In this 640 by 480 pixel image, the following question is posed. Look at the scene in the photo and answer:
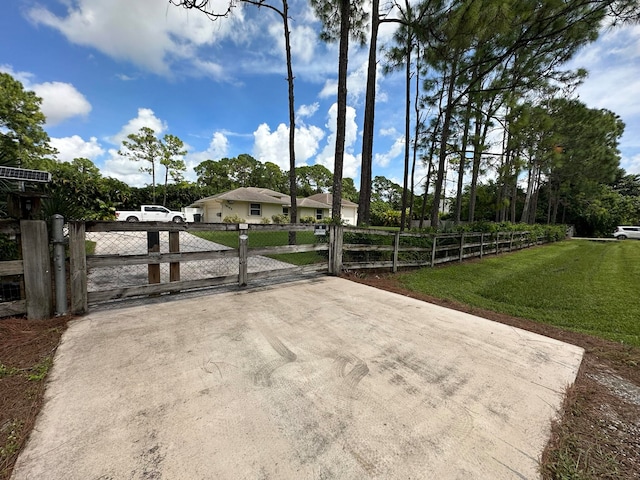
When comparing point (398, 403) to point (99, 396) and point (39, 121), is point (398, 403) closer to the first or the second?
point (99, 396)

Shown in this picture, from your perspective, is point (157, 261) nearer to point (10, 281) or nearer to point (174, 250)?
point (174, 250)

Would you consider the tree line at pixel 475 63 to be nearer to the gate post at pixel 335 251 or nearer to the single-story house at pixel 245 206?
the gate post at pixel 335 251

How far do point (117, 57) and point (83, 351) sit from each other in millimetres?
11634

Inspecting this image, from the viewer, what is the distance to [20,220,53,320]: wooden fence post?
2.71 meters

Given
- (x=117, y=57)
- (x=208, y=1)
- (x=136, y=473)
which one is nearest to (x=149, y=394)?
(x=136, y=473)

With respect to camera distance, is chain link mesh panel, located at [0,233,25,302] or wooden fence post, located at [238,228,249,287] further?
wooden fence post, located at [238,228,249,287]

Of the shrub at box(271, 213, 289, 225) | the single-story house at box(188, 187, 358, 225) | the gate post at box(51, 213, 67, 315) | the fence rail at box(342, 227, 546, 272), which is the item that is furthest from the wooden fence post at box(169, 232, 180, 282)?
the shrub at box(271, 213, 289, 225)

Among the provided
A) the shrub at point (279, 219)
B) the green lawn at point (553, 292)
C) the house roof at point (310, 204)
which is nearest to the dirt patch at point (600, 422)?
the green lawn at point (553, 292)

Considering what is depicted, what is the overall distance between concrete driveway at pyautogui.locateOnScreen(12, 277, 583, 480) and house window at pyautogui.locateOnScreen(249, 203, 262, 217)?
19514 mm

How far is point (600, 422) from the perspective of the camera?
1.71 meters

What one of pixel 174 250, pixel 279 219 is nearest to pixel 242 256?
pixel 174 250

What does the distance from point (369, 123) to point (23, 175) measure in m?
9.06

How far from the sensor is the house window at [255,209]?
22.1m

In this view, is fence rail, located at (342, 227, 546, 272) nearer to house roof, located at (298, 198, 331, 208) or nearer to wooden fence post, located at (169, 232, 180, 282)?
wooden fence post, located at (169, 232, 180, 282)
